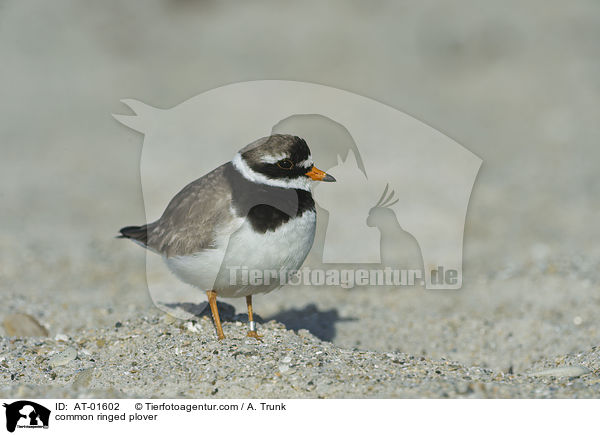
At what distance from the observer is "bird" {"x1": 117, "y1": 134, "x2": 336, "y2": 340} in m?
4.42

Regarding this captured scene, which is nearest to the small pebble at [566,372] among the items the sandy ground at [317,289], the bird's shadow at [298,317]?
the sandy ground at [317,289]

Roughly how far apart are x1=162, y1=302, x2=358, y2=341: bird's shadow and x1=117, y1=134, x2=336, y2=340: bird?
68cm

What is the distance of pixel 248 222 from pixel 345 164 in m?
1.90

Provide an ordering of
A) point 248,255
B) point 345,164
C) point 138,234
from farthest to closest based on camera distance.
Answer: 1. point 345,164
2. point 138,234
3. point 248,255

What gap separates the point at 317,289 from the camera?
7703 millimetres

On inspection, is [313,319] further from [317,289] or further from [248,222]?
[248,222]

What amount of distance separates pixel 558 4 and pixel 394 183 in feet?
30.5

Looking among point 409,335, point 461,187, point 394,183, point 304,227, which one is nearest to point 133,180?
point 394,183

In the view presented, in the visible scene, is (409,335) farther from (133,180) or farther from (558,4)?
(558,4)

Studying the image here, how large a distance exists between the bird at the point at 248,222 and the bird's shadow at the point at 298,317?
683mm

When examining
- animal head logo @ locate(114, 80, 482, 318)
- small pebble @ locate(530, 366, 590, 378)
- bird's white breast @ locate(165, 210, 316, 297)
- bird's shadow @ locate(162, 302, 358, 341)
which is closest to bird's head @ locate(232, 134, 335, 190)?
bird's white breast @ locate(165, 210, 316, 297)
